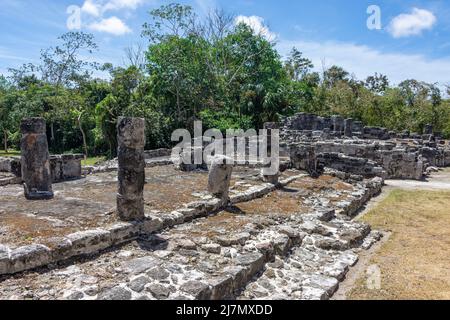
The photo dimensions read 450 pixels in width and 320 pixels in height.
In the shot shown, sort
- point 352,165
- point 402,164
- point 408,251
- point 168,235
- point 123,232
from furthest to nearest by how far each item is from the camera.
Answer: point 402,164
point 352,165
point 408,251
point 168,235
point 123,232

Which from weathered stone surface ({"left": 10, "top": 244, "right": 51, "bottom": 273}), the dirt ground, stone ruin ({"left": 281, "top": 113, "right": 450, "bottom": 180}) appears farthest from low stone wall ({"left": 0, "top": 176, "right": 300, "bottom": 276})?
stone ruin ({"left": 281, "top": 113, "right": 450, "bottom": 180})

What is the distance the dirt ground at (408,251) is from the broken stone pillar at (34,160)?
764 centimetres

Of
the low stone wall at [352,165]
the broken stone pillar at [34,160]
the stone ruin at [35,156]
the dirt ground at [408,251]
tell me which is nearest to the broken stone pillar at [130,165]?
the broken stone pillar at [34,160]

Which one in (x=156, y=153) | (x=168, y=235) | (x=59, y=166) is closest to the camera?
(x=168, y=235)

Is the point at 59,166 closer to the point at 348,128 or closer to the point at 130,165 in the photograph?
the point at 130,165

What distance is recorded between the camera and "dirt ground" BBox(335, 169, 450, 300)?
267 inches

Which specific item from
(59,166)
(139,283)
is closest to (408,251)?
(139,283)

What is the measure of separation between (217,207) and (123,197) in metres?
2.78

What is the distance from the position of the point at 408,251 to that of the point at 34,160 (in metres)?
9.40

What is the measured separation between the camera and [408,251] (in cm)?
891

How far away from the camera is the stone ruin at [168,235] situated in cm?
579

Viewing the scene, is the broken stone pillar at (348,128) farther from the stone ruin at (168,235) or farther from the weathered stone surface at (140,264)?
the weathered stone surface at (140,264)

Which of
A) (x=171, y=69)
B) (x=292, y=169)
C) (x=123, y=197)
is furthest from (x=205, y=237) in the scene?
(x=171, y=69)

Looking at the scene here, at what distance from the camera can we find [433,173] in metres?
21.3
